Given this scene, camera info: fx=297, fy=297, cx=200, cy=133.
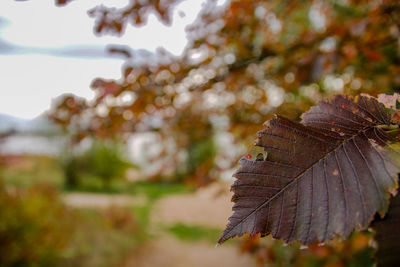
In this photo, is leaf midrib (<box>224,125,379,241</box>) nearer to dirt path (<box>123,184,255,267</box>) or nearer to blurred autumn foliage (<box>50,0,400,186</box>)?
blurred autumn foliage (<box>50,0,400,186</box>)

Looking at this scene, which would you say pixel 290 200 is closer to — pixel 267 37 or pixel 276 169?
pixel 276 169

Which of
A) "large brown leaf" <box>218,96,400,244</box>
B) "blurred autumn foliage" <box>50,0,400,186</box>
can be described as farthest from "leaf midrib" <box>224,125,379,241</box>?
"blurred autumn foliage" <box>50,0,400,186</box>

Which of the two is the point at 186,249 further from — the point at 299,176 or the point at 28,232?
the point at 299,176

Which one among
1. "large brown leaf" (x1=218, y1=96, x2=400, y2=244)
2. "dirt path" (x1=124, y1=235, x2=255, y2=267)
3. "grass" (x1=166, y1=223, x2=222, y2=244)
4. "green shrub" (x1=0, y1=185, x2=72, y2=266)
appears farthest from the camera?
"grass" (x1=166, y1=223, x2=222, y2=244)

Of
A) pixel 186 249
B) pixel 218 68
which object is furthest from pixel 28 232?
pixel 218 68

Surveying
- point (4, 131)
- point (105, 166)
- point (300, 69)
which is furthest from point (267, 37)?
point (105, 166)

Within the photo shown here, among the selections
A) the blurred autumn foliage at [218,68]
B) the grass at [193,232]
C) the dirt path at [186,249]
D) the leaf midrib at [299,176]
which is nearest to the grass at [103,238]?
the dirt path at [186,249]
